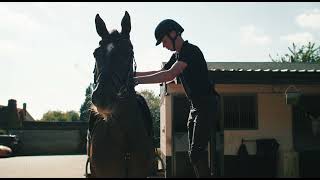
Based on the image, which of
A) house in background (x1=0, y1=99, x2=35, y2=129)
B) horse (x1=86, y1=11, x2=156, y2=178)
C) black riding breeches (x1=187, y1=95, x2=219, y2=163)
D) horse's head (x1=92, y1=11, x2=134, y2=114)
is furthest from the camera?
house in background (x1=0, y1=99, x2=35, y2=129)

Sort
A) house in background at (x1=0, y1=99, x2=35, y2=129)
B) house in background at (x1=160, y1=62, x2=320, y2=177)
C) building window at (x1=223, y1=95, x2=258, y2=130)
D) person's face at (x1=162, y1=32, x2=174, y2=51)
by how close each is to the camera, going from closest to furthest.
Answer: person's face at (x1=162, y1=32, x2=174, y2=51)
house in background at (x1=160, y1=62, x2=320, y2=177)
building window at (x1=223, y1=95, x2=258, y2=130)
house in background at (x1=0, y1=99, x2=35, y2=129)

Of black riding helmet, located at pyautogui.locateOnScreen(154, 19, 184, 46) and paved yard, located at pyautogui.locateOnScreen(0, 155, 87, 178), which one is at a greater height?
black riding helmet, located at pyautogui.locateOnScreen(154, 19, 184, 46)

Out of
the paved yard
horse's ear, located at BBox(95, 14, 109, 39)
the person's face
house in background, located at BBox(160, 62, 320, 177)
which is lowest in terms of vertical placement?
the paved yard

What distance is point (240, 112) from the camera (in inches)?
580

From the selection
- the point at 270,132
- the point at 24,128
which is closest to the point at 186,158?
the point at 270,132

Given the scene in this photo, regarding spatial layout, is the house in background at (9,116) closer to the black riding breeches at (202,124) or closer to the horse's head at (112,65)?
the horse's head at (112,65)

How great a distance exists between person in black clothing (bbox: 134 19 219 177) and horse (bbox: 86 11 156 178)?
0.26 m

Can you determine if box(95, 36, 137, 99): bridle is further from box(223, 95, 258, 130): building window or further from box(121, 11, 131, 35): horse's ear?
box(223, 95, 258, 130): building window

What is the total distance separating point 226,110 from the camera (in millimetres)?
14695

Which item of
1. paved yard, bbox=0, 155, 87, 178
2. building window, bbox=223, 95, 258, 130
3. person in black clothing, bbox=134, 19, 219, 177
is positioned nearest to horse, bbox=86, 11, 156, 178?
person in black clothing, bbox=134, 19, 219, 177

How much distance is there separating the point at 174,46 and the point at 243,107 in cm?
1130

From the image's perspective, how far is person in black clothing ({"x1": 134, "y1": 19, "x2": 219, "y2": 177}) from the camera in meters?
3.58

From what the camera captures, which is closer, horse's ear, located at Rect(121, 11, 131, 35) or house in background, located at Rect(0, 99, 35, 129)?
horse's ear, located at Rect(121, 11, 131, 35)

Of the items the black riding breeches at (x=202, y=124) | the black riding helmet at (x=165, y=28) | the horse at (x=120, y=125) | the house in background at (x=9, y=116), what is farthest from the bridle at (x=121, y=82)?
the house in background at (x=9, y=116)
